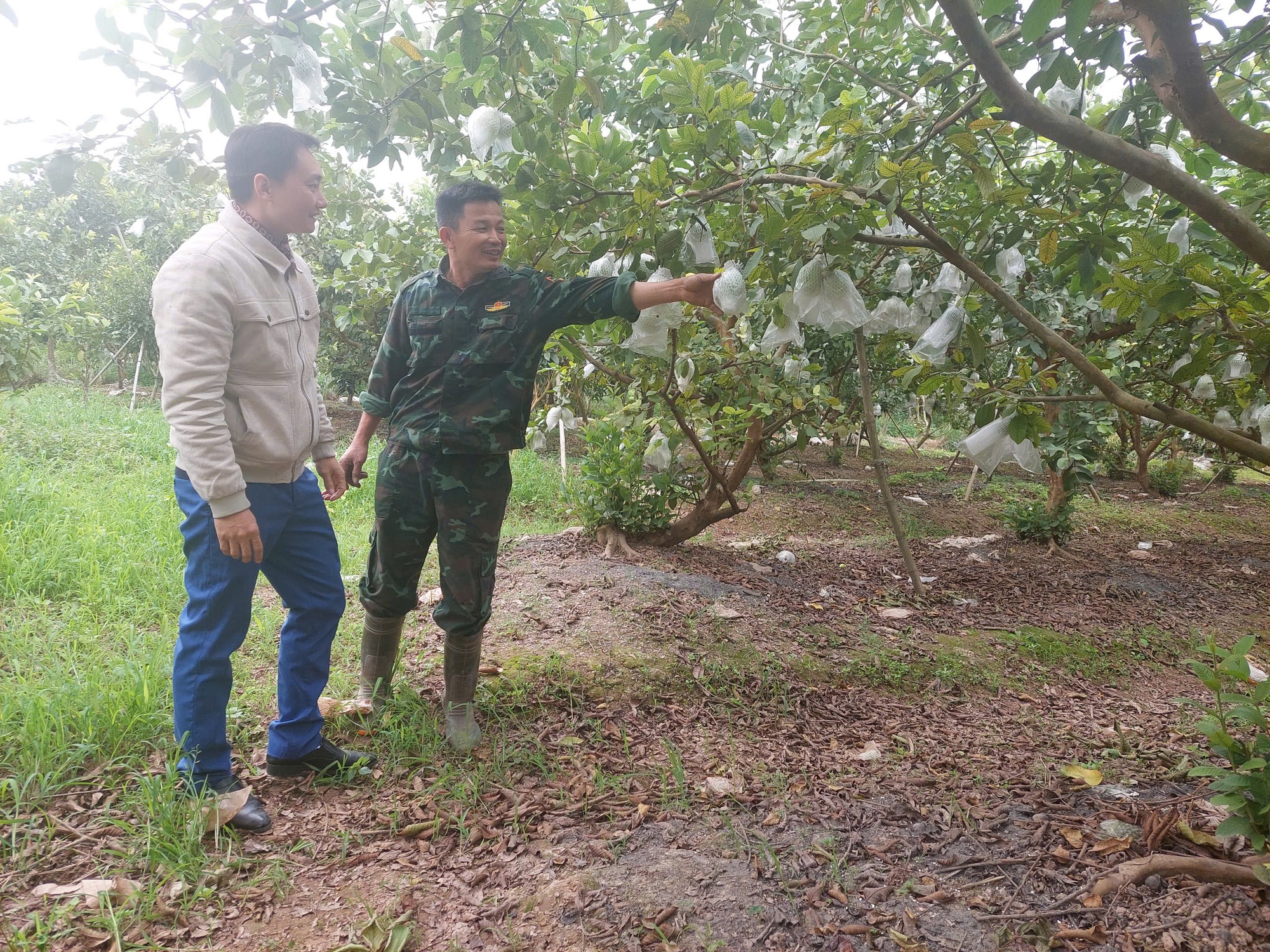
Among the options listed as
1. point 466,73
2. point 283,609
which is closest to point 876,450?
point 466,73

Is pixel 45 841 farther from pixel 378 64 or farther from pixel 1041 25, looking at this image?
pixel 1041 25

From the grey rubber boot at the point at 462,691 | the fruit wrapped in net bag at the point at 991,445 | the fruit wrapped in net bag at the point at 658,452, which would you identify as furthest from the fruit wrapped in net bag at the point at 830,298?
the fruit wrapped in net bag at the point at 658,452

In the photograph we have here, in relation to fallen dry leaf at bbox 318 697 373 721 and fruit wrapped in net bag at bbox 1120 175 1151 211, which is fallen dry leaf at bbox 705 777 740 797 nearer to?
fallen dry leaf at bbox 318 697 373 721

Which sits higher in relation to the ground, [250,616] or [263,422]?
[263,422]

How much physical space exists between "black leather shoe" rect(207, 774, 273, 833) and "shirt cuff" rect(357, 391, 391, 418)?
1041 mm

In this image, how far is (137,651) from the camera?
2.45 meters

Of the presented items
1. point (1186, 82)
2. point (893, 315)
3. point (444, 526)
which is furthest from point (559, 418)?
point (1186, 82)

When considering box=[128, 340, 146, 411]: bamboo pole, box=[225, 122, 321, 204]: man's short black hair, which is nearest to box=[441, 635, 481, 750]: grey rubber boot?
box=[225, 122, 321, 204]: man's short black hair

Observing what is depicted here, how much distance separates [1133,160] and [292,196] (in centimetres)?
187

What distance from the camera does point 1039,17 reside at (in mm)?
1181

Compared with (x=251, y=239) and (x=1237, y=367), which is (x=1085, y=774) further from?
(x=251, y=239)

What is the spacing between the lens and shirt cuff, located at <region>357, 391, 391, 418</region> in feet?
7.25

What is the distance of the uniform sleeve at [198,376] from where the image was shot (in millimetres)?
1579

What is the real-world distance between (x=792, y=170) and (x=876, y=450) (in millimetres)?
1930
